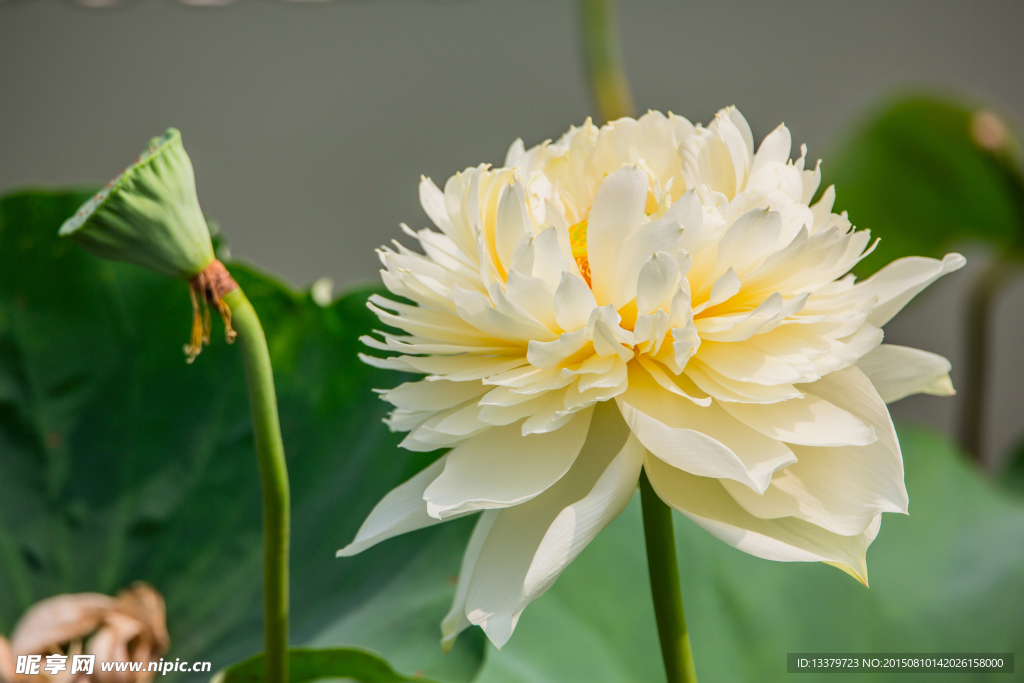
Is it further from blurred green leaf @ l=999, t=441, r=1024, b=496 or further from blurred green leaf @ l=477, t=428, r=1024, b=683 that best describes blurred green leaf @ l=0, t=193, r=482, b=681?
blurred green leaf @ l=999, t=441, r=1024, b=496

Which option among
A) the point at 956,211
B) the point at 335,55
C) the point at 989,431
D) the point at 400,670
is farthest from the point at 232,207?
the point at 989,431

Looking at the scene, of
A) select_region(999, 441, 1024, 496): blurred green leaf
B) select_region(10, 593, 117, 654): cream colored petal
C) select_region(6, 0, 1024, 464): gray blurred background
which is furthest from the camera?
select_region(6, 0, 1024, 464): gray blurred background

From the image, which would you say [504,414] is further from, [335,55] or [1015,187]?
[335,55]

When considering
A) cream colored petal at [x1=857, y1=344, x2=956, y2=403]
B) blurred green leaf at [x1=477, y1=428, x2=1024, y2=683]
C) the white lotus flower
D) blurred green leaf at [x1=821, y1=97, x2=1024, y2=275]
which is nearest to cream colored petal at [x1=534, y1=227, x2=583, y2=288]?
the white lotus flower

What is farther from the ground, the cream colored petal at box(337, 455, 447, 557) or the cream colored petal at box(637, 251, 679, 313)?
the cream colored petal at box(637, 251, 679, 313)

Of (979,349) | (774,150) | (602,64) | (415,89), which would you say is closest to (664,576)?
(774,150)
